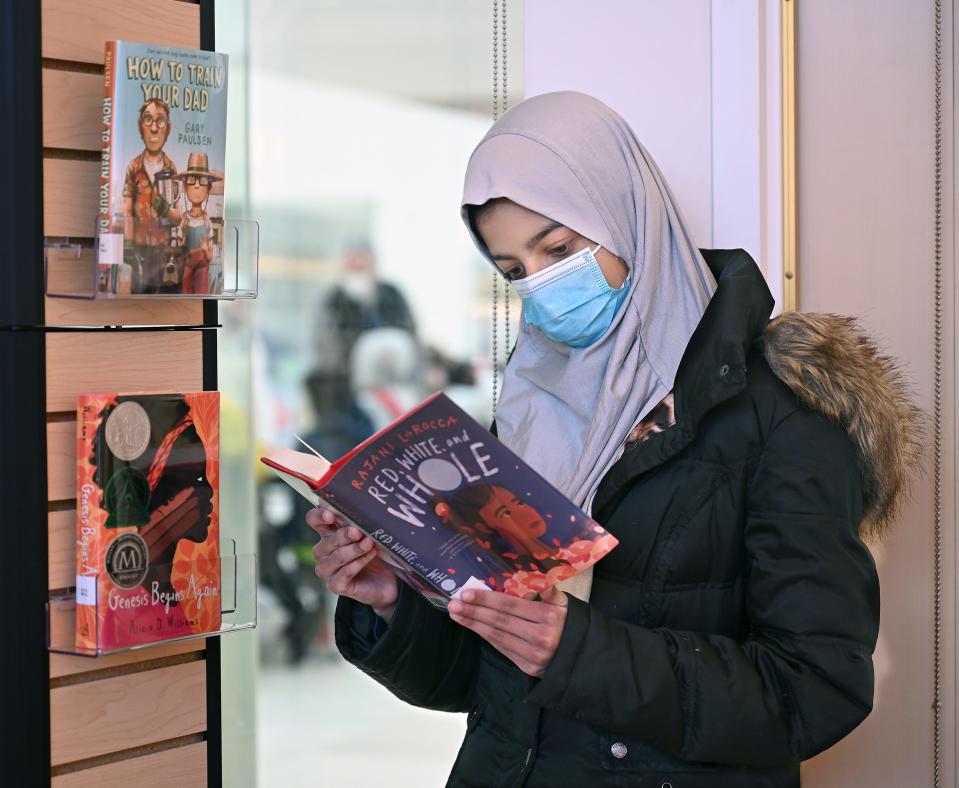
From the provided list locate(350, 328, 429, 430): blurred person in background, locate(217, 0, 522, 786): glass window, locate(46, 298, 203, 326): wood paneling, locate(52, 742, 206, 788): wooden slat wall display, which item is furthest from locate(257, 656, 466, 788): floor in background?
locate(46, 298, 203, 326): wood paneling

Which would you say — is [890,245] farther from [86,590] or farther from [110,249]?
[86,590]

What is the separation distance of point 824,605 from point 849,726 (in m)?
0.17

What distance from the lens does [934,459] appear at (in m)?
2.37

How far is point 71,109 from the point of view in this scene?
1424 millimetres

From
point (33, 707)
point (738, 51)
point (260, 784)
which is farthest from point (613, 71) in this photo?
point (260, 784)

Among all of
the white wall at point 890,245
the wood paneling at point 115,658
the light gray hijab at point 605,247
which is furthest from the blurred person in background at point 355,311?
the wood paneling at point 115,658

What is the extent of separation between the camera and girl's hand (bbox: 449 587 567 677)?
1.31m

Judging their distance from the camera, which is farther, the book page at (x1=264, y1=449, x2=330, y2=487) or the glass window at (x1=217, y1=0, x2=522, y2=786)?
the glass window at (x1=217, y1=0, x2=522, y2=786)

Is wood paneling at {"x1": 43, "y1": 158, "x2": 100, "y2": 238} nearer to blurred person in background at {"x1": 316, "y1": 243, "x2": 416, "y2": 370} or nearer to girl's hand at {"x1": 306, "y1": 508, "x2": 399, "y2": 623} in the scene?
girl's hand at {"x1": 306, "y1": 508, "x2": 399, "y2": 623}

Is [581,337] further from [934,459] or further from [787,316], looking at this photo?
[934,459]

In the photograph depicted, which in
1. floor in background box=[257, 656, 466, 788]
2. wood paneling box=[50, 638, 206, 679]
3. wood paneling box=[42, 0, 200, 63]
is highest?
wood paneling box=[42, 0, 200, 63]

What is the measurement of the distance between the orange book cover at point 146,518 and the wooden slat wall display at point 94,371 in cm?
5

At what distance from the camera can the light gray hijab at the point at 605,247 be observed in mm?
1577

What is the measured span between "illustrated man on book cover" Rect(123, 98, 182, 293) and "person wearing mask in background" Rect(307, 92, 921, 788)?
1.38ft
